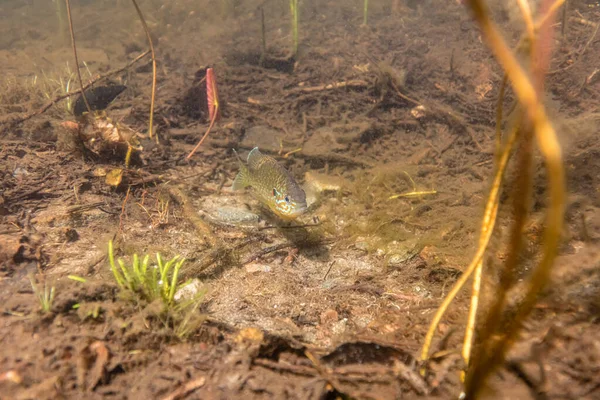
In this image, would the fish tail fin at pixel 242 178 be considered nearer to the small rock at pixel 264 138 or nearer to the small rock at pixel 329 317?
the small rock at pixel 264 138

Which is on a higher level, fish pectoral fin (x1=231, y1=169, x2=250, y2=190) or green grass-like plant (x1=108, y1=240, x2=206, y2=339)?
fish pectoral fin (x1=231, y1=169, x2=250, y2=190)

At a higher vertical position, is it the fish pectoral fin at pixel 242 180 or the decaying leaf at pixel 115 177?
the fish pectoral fin at pixel 242 180

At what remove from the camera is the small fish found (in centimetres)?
420

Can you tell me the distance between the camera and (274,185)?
448 cm

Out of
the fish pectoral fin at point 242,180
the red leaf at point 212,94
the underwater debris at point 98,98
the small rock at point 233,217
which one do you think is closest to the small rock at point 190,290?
the small rock at point 233,217

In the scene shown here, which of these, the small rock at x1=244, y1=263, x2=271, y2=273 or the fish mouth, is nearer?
the fish mouth

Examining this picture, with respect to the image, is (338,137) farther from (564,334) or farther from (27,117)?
Result: (27,117)

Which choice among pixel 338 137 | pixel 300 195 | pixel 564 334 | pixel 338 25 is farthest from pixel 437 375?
pixel 338 25

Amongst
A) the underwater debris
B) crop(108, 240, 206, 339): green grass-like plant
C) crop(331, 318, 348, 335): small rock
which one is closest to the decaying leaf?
crop(108, 240, 206, 339): green grass-like plant

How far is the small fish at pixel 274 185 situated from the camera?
4199 mm

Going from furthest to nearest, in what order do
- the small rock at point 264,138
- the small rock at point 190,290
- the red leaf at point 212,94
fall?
the small rock at point 264,138
the red leaf at point 212,94
the small rock at point 190,290

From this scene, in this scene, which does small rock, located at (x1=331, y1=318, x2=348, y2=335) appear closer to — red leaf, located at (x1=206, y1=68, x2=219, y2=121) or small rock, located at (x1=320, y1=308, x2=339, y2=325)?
small rock, located at (x1=320, y1=308, x2=339, y2=325)

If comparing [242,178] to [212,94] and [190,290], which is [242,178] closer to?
Result: [190,290]

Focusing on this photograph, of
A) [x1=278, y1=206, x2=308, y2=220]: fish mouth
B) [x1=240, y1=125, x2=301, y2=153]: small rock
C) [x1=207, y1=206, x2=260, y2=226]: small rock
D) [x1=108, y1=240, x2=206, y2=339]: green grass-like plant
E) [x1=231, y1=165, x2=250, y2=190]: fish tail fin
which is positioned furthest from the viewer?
[x1=240, y1=125, x2=301, y2=153]: small rock
